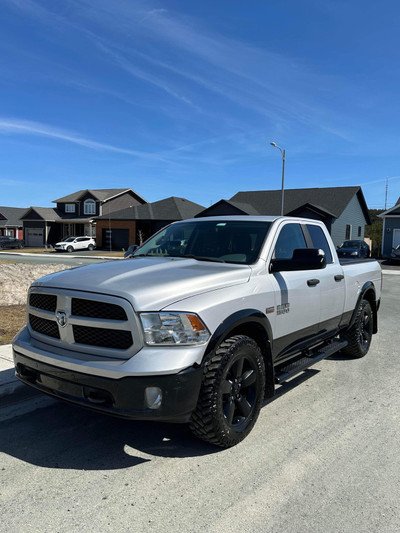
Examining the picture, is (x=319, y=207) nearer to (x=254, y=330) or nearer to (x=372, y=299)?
(x=372, y=299)

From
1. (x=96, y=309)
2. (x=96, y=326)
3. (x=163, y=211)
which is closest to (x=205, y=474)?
(x=96, y=326)

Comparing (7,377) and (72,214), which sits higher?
(72,214)

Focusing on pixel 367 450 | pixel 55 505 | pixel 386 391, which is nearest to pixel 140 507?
pixel 55 505

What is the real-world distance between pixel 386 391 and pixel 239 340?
98.7 inches

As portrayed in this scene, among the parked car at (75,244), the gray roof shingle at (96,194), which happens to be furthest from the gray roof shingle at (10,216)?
the parked car at (75,244)

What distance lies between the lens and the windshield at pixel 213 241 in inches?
164

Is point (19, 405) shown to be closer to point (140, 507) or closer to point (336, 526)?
point (140, 507)

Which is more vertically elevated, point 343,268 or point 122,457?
point 343,268

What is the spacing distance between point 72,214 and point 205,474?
2134 inches

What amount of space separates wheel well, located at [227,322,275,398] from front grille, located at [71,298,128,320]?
110cm

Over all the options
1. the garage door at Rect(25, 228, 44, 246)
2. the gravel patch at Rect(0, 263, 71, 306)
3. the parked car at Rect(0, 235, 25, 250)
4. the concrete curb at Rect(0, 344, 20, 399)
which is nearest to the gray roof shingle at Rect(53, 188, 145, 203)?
the garage door at Rect(25, 228, 44, 246)

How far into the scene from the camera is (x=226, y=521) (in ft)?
8.39

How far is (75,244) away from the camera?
149 feet

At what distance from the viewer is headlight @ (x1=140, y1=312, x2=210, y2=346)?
2.94m
